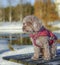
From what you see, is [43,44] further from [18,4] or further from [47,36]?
[18,4]

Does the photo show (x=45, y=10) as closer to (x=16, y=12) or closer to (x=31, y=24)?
(x=16, y=12)

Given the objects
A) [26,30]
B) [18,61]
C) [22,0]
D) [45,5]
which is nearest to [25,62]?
[18,61]

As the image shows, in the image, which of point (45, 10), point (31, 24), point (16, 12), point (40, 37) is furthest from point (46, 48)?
point (16, 12)

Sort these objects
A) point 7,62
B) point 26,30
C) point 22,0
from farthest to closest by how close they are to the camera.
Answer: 1. point 22,0
2. point 7,62
3. point 26,30

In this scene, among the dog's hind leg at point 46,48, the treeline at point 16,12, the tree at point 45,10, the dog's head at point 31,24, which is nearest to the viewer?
the dog's head at point 31,24

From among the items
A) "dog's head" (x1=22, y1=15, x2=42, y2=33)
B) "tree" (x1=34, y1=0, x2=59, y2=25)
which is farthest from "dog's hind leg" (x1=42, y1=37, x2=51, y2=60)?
"tree" (x1=34, y1=0, x2=59, y2=25)

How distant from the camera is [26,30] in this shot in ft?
19.6

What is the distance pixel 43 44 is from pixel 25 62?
614 millimetres

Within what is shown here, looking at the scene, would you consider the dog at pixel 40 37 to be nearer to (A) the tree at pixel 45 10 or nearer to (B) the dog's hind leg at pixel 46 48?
(B) the dog's hind leg at pixel 46 48

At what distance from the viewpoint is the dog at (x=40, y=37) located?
603 centimetres

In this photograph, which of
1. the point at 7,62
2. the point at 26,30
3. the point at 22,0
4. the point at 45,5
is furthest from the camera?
the point at 22,0

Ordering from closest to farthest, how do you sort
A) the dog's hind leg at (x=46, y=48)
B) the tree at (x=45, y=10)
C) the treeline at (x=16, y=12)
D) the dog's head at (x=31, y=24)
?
the dog's head at (x=31, y=24) < the dog's hind leg at (x=46, y=48) < the tree at (x=45, y=10) < the treeline at (x=16, y=12)

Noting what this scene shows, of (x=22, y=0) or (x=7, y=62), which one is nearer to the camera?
(x=7, y=62)

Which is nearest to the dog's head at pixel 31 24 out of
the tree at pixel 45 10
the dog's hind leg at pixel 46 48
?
the dog's hind leg at pixel 46 48
